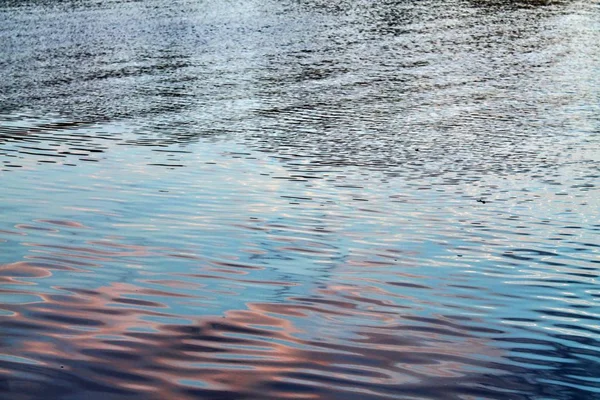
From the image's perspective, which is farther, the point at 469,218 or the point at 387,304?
the point at 469,218

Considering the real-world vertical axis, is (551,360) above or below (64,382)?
below

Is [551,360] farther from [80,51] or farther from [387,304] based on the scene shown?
[80,51]

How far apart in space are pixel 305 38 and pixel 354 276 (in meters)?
13.1

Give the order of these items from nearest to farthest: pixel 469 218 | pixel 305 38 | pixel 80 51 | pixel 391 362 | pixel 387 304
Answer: pixel 391 362
pixel 387 304
pixel 469 218
pixel 80 51
pixel 305 38

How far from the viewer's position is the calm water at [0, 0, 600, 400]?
12.1ft

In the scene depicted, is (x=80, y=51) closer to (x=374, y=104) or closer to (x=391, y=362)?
(x=374, y=104)

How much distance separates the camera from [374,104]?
12.0m

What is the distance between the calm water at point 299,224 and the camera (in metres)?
3.68

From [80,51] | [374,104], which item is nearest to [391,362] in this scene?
[374,104]

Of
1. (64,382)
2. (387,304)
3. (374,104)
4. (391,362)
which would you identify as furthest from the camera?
(374,104)

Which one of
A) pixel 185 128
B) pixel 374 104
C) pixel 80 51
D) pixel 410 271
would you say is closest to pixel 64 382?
pixel 410 271

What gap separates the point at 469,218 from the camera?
6809mm

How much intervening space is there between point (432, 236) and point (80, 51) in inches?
446

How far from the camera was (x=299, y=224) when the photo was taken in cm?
638
